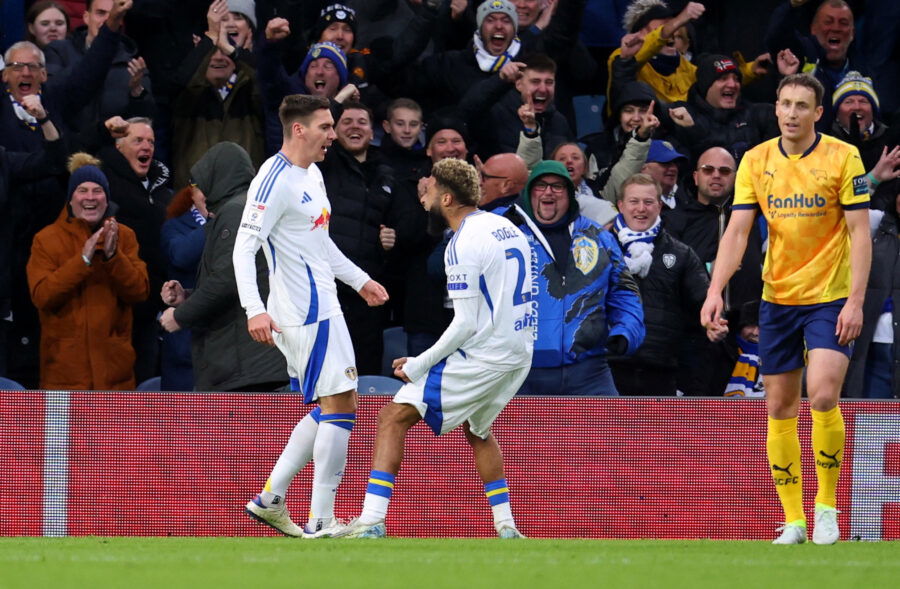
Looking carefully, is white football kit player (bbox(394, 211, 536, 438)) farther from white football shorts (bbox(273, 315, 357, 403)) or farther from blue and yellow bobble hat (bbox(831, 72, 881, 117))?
blue and yellow bobble hat (bbox(831, 72, 881, 117))

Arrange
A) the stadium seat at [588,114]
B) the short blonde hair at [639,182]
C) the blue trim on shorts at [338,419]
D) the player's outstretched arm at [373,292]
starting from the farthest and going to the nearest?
the stadium seat at [588,114]
the short blonde hair at [639,182]
the player's outstretched arm at [373,292]
the blue trim on shorts at [338,419]

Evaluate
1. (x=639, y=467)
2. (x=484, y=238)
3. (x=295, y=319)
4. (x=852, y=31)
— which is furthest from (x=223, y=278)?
(x=852, y=31)

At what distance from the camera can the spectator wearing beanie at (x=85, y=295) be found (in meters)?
10.3

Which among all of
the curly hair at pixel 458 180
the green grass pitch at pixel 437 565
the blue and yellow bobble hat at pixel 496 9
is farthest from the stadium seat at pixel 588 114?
the green grass pitch at pixel 437 565

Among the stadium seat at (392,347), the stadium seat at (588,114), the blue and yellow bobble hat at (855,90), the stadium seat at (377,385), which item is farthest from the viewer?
the stadium seat at (588,114)

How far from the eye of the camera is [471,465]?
9.63 metres

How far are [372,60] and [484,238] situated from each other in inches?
195

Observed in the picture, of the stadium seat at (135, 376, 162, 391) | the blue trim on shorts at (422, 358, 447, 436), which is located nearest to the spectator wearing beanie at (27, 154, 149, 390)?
the stadium seat at (135, 376, 162, 391)

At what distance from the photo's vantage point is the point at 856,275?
748 centimetres

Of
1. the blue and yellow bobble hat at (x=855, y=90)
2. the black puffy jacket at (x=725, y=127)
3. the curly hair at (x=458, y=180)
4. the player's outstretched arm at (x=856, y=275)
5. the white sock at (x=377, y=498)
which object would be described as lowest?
the white sock at (x=377, y=498)

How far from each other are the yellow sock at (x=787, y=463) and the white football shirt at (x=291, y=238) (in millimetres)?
2338

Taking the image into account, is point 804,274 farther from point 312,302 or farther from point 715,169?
point 715,169

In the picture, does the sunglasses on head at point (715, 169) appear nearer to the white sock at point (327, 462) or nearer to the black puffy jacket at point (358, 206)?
the black puffy jacket at point (358, 206)

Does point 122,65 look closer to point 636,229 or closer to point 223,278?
point 223,278
